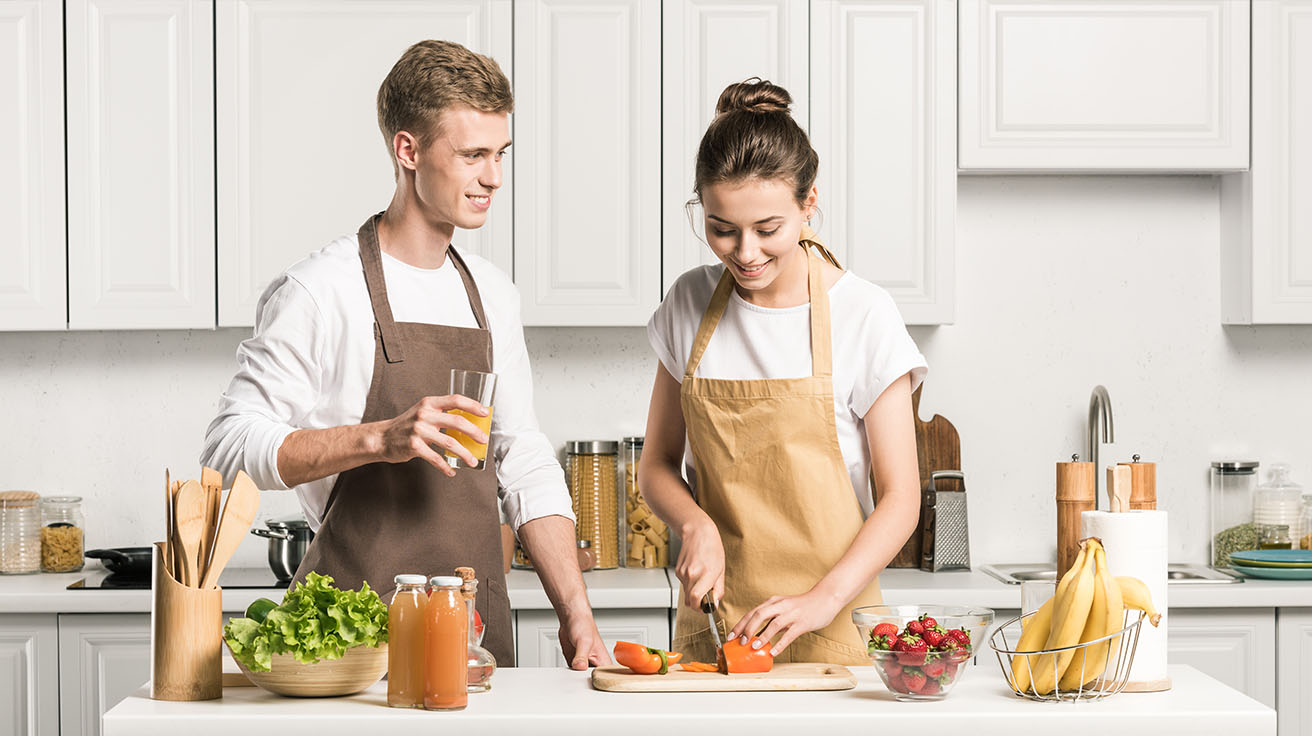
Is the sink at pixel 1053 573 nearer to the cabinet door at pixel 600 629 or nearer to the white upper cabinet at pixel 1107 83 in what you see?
the cabinet door at pixel 600 629

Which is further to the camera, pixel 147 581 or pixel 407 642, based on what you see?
pixel 147 581

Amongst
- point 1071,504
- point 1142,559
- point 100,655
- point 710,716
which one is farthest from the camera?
point 100,655

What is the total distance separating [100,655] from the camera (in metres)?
3.02

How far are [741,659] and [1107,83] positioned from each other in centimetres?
221

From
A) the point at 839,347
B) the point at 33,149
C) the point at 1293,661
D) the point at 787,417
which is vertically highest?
the point at 33,149

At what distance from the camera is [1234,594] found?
10.0 feet

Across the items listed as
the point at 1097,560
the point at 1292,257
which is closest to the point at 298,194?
the point at 1097,560

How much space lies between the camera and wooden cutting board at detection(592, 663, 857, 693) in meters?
1.62

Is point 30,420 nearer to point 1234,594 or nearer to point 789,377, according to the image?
point 789,377

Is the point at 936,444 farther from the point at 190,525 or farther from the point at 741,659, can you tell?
the point at 190,525

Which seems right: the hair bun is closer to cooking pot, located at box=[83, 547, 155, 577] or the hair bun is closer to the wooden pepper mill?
the wooden pepper mill

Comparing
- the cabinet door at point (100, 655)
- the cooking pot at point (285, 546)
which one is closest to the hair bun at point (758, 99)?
the cooking pot at point (285, 546)

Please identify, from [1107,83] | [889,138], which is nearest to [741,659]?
[889,138]

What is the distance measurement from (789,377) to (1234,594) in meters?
1.61
